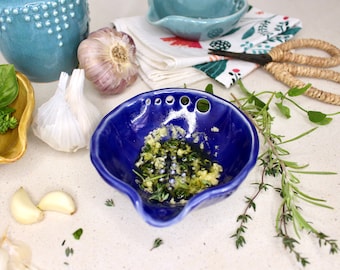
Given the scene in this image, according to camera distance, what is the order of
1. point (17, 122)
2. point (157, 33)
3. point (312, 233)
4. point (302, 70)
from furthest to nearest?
point (157, 33), point (302, 70), point (17, 122), point (312, 233)

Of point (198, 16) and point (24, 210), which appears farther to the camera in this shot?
point (198, 16)

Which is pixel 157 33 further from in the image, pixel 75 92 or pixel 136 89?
pixel 75 92

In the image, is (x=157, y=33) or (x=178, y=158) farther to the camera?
(x=157, y=33)

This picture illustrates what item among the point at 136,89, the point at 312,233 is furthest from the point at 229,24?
the point at 312,233

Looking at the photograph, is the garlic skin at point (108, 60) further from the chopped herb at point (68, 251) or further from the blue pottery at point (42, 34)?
the chopped herb at point (68, 251)

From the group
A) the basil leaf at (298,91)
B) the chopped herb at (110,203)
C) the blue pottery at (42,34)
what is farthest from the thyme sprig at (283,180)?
the blue pottery at (42,34)

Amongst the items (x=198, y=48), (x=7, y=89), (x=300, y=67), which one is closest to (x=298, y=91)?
(x=300, y=67)

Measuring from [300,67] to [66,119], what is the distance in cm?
42

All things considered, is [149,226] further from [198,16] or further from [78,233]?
[198,16]

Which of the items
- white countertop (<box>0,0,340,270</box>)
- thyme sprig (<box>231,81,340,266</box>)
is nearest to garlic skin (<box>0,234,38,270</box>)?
white countertop (<box>0,0,340,270</box>)

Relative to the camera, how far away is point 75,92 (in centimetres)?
60

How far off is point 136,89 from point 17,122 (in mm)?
225

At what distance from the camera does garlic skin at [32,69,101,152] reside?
580 millimetres

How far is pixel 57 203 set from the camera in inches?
20.7
